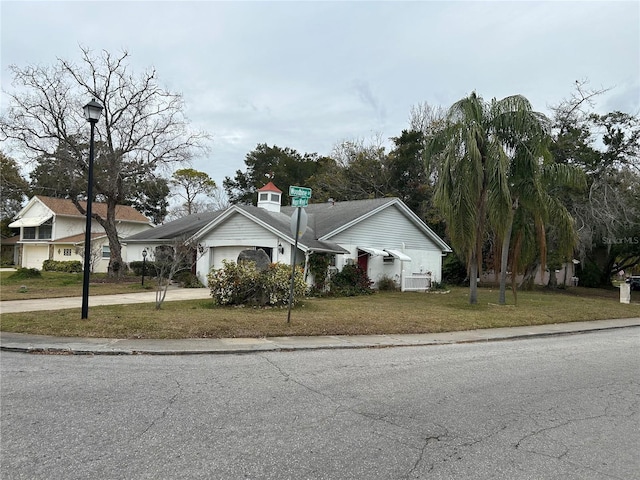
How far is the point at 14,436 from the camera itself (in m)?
4.28

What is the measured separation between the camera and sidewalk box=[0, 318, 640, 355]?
8.23m

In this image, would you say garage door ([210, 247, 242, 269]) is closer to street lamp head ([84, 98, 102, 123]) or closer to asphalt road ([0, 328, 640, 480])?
street lamp head ([84, 98, 102, 123])

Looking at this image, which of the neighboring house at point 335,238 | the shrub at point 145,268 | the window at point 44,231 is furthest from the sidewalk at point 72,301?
the window at point 44,231

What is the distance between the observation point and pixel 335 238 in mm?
22125

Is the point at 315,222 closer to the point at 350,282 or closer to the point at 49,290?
the point at 350,282

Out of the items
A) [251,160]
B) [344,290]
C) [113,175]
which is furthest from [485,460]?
[251,160]

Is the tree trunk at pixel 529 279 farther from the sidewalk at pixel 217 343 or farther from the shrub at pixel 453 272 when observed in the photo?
the sidewalk at pixel 217 343

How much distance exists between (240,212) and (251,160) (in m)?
37.8

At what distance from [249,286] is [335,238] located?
27.4 ft

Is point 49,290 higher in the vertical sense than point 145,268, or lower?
lower

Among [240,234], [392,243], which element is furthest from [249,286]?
[392,243]

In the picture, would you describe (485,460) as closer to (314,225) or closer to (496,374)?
(496,374)

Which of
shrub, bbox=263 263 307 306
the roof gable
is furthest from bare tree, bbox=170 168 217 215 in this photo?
shrub, bbox=263 263 307 306

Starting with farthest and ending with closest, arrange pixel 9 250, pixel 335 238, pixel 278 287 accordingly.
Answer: pixel 9 250 < pixel 335 238 < pixel 278 287
